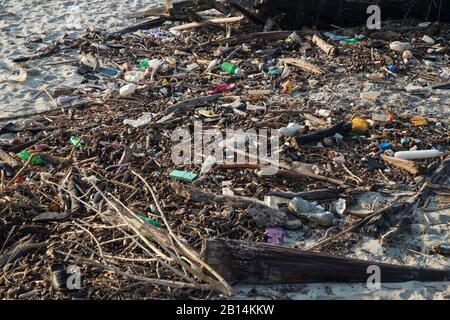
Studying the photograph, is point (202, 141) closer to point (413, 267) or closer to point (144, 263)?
point (144, 263)

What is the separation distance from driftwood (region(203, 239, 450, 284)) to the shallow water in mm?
3367

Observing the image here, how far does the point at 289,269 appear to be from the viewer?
12.3 ft

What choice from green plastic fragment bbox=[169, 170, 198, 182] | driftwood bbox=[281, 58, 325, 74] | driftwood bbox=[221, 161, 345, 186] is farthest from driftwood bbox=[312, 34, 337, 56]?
green plastic fragment bbox=[169, 170, 198, 182]

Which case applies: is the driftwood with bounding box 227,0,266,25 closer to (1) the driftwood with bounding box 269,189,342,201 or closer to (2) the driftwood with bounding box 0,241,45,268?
(1) the driftwood with bounding box 269,189,342,201

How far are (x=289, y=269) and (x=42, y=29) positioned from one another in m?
5.92

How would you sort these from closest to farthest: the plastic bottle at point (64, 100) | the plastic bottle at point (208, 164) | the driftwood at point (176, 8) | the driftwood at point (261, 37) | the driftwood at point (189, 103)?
the plastic bottle at point (208, 164) → the driftwood at point (189, 103) → the plastic bottle at point (64, 100) → the driftwood at point (261, 37) → the driftwood at point (176, 8)

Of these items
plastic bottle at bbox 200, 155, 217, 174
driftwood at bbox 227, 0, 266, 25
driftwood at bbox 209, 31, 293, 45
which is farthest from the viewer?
driftwood at bbox 227, 0, 266, 25

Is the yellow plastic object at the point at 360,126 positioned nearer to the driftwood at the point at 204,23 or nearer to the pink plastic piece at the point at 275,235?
the pink plastic piece at the point at 275,235

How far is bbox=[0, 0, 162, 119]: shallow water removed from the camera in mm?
6523

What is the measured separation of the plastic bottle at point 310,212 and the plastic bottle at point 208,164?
2.66 ft

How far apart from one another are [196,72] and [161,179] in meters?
2.33

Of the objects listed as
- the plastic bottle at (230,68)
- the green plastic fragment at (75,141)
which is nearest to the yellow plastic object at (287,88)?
the plastic bottle at (230,68)

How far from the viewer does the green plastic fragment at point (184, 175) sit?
187 inches
